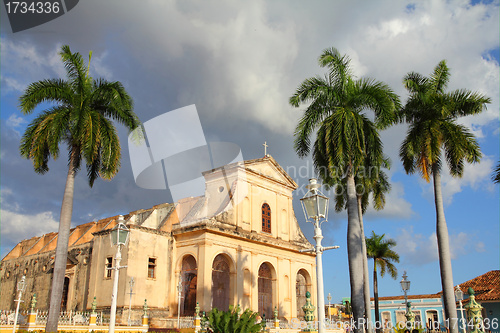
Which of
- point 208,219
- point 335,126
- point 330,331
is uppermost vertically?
point 335,126

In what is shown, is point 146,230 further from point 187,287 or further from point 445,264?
point 445,264

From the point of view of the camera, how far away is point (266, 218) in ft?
100

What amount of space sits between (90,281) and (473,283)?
28.4 metres

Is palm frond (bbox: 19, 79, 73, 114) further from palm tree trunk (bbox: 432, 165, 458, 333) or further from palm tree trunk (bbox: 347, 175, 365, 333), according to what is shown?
palm tree trunk (bbox: 432, 165, 458, 333)

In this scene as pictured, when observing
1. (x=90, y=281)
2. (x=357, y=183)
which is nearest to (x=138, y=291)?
(x=90, y=281)

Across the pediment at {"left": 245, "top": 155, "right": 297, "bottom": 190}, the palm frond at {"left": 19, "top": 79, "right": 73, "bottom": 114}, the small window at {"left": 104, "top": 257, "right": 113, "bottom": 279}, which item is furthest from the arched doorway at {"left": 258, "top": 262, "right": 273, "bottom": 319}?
the palm frond at {"left": 19, "top": 79, "right": 73, "bottom": 114}

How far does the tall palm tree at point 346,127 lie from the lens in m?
16.2

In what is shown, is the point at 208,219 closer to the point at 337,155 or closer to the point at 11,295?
the point at 337,155

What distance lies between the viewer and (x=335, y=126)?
54.9 ft

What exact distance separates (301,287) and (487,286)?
13739 mm

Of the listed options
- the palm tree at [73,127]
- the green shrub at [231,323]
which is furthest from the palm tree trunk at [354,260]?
the palm tree at [73,127]

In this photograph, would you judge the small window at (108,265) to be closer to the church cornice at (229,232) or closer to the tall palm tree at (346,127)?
the church cornice at (229,232)

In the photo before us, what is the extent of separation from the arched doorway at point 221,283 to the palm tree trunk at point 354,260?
42.2 ft

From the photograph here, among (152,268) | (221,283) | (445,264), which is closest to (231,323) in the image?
(445,264)
